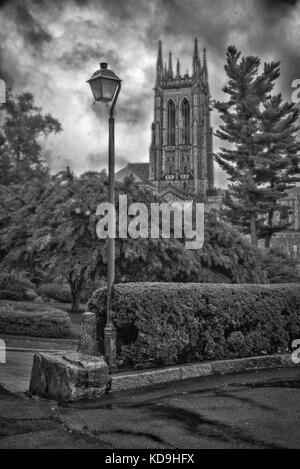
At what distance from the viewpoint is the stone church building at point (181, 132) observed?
115 meters

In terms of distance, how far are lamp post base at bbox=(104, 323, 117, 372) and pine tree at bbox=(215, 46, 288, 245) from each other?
28927 millimetres

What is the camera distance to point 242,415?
5.58m

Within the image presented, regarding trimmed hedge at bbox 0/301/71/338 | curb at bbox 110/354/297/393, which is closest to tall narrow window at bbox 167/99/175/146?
trimmed hedge at bbox 0/301/71/338

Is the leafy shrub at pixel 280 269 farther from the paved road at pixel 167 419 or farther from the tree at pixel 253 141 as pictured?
the paved road at pixel 167 419

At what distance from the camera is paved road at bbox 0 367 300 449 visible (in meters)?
4.56

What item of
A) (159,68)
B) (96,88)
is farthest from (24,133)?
(159,68)

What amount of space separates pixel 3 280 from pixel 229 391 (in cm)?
1300

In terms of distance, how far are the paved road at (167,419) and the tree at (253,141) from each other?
29.8 metres

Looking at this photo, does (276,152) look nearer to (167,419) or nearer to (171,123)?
(167,419)

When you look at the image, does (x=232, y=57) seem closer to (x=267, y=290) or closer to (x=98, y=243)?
(x=98, y=243)

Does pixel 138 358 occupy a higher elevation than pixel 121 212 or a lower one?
lower

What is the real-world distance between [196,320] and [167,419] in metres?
3.32

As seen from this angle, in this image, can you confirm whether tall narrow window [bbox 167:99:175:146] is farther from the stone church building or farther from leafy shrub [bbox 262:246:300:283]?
leafy shrub [bbox 262:246:300:283]
